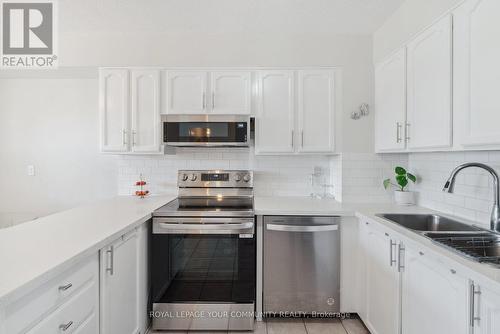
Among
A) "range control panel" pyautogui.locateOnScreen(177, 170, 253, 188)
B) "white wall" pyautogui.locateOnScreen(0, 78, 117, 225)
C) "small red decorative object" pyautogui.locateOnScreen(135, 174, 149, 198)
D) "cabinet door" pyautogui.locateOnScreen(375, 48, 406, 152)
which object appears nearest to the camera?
"cabinet door" pyautogui.locateOnScreen(375, 48, 406, 152)

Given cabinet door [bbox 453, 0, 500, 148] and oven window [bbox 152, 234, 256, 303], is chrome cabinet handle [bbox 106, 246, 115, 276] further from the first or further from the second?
cabinet door [bbox 453, 0, 500, 148]

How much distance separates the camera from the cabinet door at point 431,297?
1.23m

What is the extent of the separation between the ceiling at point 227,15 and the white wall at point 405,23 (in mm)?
81

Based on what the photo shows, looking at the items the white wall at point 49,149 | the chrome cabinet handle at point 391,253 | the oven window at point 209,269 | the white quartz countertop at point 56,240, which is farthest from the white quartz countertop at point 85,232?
the white wall at point 49,149

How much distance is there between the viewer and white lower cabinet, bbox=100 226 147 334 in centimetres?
157

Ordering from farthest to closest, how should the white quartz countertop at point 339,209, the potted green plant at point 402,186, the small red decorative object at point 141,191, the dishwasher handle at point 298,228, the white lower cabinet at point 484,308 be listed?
the small red decorative object at point 141,191, the potted green plant at point 402,186, the dishwasher handle at point 298,228, the white quartz countertop at point 339,209, the white lower cabinet at point 484,308

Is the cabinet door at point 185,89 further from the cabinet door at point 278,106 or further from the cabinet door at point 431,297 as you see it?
the cabinet door at point 431,297

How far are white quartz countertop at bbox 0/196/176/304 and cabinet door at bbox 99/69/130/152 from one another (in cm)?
65

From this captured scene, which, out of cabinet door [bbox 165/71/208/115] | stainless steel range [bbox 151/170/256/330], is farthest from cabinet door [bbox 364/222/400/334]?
cabinet door [bbox 165/71/208/115]

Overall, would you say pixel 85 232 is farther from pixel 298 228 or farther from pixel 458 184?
pixel 458 184

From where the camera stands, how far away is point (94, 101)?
11.0ft

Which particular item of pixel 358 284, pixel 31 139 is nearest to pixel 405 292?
pixel 358 284

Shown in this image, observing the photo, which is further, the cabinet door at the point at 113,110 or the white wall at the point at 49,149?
the white wall at the point at 49,149

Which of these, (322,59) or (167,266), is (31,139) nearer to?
(167,266)
